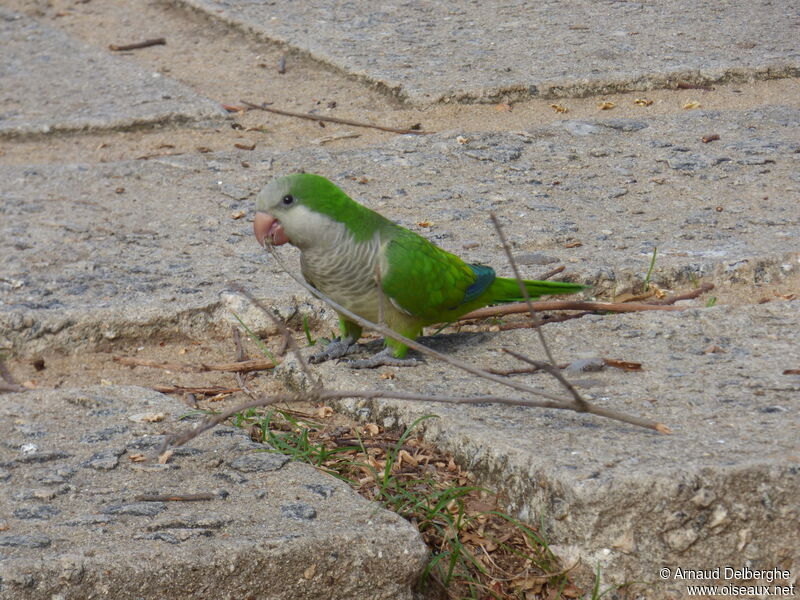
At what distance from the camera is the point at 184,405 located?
243 centimetres

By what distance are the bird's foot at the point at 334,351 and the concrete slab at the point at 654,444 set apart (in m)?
0.07

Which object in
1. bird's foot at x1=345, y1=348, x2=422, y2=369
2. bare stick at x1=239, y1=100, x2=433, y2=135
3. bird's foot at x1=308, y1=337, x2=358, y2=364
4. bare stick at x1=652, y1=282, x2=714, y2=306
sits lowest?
bird's foot at x1=308, y1=337, x2=358, y2=364

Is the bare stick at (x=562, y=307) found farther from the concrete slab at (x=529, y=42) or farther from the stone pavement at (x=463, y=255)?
the concrete slab at (x=529, y=42)

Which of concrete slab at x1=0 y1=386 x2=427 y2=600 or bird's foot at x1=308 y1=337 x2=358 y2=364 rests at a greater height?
concrete slab at x1=0 y1=386 x2=427 y2=600

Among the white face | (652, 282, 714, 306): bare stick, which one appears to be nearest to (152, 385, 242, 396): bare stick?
the white face

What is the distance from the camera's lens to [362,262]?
2.71 meters

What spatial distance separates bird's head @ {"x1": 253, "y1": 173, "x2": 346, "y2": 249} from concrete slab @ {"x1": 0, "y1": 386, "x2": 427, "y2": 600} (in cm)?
68

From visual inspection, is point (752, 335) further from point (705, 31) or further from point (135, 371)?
point (705, 31)

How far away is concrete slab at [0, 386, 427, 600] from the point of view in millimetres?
1714

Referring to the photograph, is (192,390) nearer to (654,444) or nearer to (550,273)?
(550,273)

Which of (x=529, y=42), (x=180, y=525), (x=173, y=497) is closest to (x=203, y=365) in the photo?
(x=173, y=497)

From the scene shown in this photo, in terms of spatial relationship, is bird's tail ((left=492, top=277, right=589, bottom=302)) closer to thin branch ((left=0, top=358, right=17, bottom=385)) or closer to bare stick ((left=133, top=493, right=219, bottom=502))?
bare stick ((left=133, top=493, right=219, bottom=502))

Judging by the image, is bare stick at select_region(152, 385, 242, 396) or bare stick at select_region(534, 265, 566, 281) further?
bare stick at select_region(534, 265, 566, 281)

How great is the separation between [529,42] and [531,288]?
212 cm
